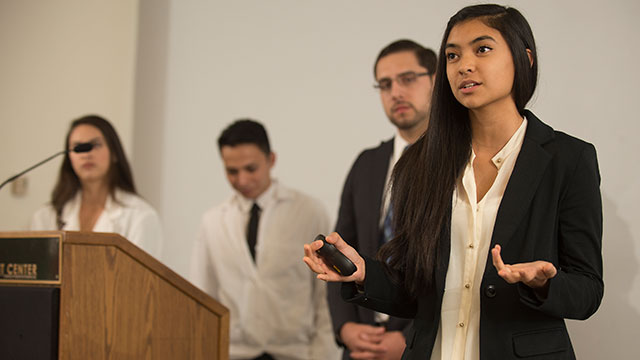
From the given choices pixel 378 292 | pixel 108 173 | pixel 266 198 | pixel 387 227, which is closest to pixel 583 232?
pixel 378 292

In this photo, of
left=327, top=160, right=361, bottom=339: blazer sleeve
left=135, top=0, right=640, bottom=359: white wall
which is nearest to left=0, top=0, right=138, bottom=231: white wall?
left=135, top=0, right=640, bottom=359: white wall

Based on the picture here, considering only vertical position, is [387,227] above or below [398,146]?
below

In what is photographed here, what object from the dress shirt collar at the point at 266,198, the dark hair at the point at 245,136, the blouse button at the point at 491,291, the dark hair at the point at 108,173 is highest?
the dark hair at the point at 245,136

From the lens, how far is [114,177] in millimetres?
3617

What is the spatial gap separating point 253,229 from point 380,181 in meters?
1.13

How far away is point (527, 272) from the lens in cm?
145

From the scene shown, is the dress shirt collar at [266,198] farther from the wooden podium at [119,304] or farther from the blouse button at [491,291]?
the blouse button at [491,291]

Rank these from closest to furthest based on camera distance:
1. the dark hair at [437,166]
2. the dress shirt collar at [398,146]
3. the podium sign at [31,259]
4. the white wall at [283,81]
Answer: the dark hair at [437,166] < the podium sign at [31,259] < the dress shirt collar at [398,146] < the white wall at [283,81]

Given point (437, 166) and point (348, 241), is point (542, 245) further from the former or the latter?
point (348, 241)

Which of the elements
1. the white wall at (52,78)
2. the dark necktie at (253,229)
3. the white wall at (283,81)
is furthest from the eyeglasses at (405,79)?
the white wall at (52,78)

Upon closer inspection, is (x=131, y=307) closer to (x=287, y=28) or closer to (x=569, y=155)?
(x=569, y=155)

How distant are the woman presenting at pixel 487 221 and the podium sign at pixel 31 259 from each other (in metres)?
0.85

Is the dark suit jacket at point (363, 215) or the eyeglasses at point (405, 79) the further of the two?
the eyeglasses at point (405, 79)

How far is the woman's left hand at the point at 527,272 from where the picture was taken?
1.45 meters
